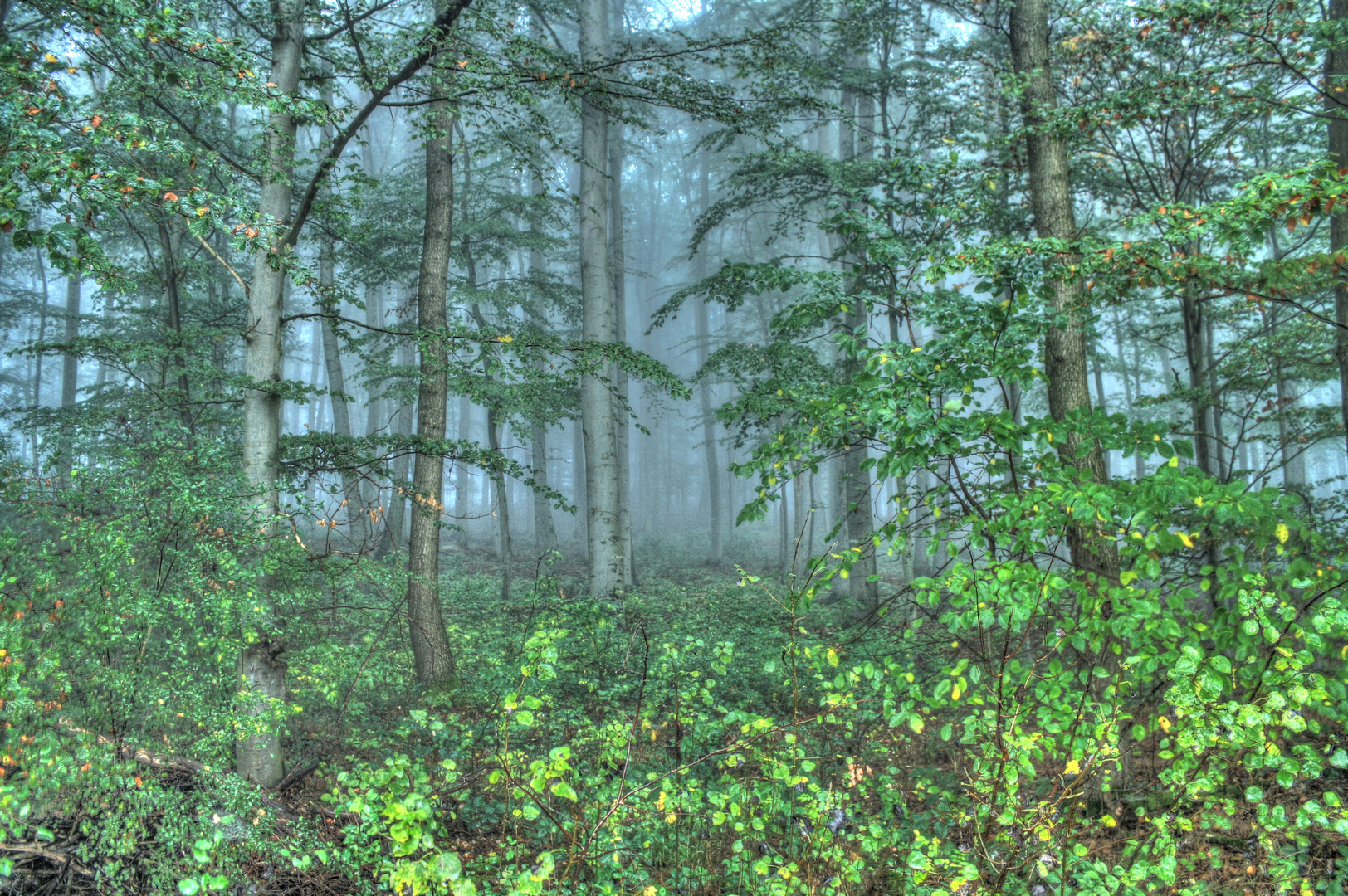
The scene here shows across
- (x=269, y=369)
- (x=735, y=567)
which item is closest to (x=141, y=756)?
(x=269, y=369)

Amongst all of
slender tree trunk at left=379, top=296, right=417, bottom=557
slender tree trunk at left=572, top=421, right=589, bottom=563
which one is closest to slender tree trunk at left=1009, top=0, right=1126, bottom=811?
slender tree trunk at left=379, top=296, right=417, bottom=557

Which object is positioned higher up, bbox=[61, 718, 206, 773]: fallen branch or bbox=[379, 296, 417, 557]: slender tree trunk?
bbox=[379, 296, 417, 557]: slender tree trunk

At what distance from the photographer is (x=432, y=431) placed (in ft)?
26.7

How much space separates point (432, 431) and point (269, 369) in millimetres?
2641

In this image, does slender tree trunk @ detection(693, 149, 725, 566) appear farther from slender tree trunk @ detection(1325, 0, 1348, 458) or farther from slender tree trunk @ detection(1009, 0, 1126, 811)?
slender tree trunk @ detection(1325, 0, 1348, 458)

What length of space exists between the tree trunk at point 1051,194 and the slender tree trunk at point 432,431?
236 inches

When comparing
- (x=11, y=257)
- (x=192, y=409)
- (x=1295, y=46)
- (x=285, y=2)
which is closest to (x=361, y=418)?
(x=11, y=257)

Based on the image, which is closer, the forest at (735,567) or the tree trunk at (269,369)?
the forest at (735,567)

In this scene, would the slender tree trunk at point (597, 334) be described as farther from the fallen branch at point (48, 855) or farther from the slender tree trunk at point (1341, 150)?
the slender tree trunk at point (1341, 150)

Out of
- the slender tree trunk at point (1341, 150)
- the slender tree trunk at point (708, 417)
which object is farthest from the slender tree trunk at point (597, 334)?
the slender tree trunk at point (1341, 150)

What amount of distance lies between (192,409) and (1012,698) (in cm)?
917

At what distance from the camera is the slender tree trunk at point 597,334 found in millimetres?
10203

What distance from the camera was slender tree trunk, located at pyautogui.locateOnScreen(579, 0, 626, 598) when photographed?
33.5 feet

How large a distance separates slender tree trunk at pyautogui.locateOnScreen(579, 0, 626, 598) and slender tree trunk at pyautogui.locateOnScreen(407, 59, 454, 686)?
214 cm
